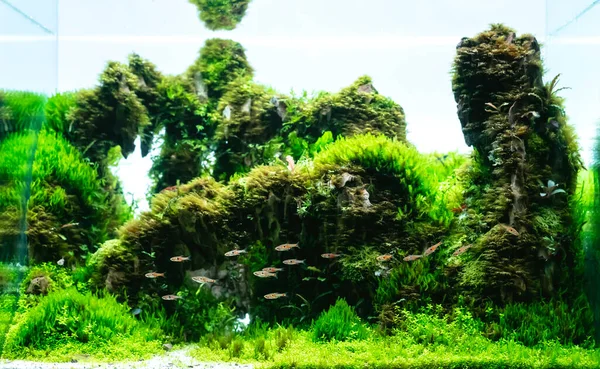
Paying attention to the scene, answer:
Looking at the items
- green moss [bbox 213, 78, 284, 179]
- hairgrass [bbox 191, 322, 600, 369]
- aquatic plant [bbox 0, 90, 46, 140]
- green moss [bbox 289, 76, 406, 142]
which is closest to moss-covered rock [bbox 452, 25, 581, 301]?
hairgrass [bbox 191, 322, 600, 369]

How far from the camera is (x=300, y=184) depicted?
5.80 metres

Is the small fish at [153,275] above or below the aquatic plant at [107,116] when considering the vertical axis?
below

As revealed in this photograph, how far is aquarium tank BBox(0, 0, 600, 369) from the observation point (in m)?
4.91

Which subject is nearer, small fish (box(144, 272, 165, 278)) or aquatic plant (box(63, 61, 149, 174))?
small fish (box(144, 272, 165, 278))

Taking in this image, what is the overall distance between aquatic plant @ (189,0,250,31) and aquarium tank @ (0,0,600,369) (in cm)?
3

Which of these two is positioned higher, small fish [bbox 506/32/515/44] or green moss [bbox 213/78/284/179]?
small fish [bbox 506/32/515/44]

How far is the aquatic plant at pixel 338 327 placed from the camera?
5.08 m

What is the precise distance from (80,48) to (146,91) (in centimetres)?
91

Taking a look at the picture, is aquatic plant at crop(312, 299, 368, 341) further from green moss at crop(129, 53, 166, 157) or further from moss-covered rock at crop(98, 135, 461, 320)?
green moss at crop(129, 53, 166, 157)

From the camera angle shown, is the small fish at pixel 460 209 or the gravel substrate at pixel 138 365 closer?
the gravel substrate at pixel 138 365

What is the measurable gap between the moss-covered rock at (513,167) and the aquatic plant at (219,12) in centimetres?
277

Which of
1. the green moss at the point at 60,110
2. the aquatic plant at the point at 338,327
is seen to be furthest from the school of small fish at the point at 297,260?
the green moss at the point at 60,110

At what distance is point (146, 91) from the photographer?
7.09 meters

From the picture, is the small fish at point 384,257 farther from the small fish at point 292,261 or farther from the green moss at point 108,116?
the green moss at point 108,116
